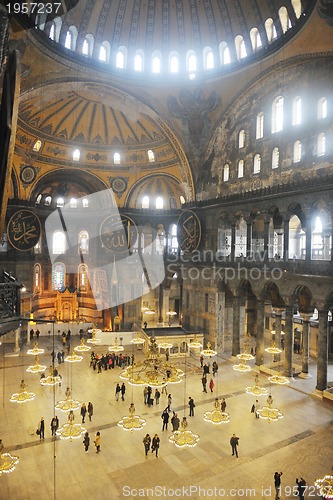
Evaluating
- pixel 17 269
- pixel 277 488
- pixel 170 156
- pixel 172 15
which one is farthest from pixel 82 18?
pixel 277 488

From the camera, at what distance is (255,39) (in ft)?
61.0

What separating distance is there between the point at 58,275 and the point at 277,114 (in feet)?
66.5

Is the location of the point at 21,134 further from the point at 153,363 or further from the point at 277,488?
the point at 277,488

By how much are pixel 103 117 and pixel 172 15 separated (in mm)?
7597

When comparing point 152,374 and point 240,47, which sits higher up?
point 240,47

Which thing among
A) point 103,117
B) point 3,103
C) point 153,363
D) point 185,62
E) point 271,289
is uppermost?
point 185,62

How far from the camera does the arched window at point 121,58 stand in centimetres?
2006

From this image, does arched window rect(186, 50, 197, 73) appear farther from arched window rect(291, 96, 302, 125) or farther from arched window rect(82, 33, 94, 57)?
arched window rect(291, 96, 302, 125)

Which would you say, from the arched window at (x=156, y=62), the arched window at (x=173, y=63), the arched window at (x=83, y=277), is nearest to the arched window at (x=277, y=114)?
the arched window at (x=173, y=63)

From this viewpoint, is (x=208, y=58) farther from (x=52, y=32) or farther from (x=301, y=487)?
(x=301, y=487)

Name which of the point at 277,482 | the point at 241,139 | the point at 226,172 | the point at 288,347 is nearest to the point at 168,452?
the point at 277,482

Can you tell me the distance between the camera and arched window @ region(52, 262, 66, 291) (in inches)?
1177

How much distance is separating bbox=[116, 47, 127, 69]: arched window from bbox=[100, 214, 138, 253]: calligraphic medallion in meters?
9.34

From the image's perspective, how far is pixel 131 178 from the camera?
27.2m
